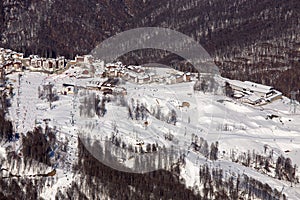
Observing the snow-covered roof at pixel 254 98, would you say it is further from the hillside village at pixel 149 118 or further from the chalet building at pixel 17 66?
the chalet building at pixel 17 66

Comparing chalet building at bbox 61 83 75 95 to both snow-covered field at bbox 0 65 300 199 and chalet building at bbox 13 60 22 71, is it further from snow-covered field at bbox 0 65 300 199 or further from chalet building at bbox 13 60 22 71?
chalet building at bbox 13 60 22 71

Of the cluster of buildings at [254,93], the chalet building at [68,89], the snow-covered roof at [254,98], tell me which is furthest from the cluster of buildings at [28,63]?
the snow-covered roof at [254,98]

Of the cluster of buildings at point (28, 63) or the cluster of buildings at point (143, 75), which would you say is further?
the cluster of buildings at point (28, 63)

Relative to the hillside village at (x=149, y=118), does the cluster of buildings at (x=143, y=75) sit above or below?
above

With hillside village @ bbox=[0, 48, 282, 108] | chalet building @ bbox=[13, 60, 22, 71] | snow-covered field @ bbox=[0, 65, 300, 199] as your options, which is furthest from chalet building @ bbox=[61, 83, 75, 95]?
chalet building @ bbox=[13, 60, 22, 71]

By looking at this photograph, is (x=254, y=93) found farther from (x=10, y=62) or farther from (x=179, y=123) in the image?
(x=10, y=62)

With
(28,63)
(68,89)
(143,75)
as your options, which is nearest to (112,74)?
(143,75)

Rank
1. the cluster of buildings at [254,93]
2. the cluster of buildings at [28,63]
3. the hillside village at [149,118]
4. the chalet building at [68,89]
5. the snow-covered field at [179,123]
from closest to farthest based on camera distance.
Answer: the hillside village at [149,118] < the snow-covered field at [179,123] < the chalet building at [68,89] < the cluster of buildings at [254,93] < the cluster of buildings at [28,63]
